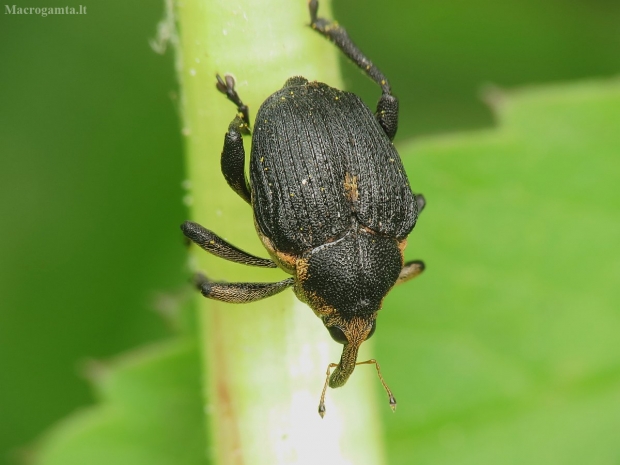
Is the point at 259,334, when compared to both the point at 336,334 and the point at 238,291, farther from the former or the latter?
the point at 336,334

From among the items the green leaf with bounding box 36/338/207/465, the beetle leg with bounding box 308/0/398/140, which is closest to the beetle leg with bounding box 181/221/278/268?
the green leaf with bounding box 36/338/207/465

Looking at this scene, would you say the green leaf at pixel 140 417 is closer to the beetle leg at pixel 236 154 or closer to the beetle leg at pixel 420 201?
the beetle leg at pixel 236 154

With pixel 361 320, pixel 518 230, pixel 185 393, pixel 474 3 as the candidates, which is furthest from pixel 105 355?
pixel 474 3

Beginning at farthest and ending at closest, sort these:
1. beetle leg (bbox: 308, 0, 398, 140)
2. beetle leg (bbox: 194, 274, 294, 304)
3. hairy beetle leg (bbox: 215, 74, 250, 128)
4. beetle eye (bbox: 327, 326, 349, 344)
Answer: beetle leg (bbox: 308, 0, 398, 140), beetle eye (bbox: 327, 326, 349, 344), beetle leg (bbox: 194, 274, 294, 304), hairy beetle leg (bbox: 215, 74, 250, 128)

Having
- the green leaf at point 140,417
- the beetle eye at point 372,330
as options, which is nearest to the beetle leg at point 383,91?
the beetle eye at point 372,330

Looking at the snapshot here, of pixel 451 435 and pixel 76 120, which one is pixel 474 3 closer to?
pixel 76 120

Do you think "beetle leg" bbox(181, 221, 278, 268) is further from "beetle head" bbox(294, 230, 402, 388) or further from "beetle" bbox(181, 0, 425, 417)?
"beetle head" bbox(294, 230, 402, 388)

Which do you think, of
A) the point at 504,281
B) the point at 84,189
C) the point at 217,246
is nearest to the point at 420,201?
the point at 504,281
